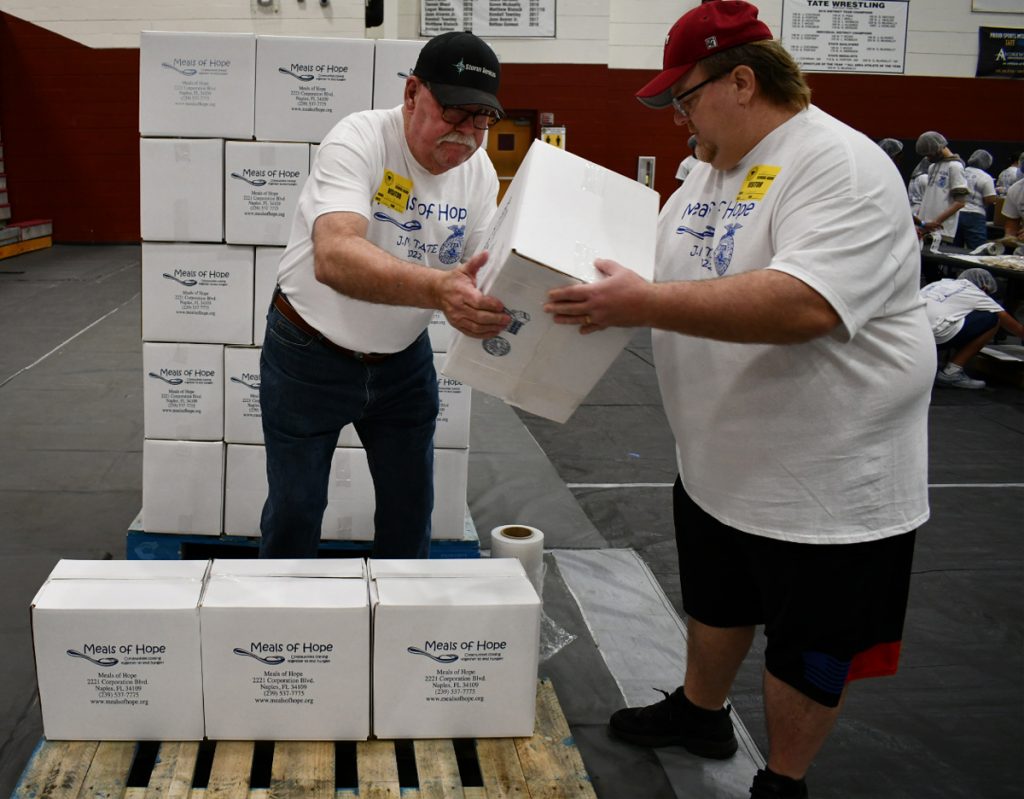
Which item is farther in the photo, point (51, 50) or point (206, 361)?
point (51, 50)

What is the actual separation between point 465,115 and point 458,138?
51mm

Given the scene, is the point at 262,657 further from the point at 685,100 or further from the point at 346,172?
the point at 685,100

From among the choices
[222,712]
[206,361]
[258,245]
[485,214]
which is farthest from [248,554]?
[485,214]

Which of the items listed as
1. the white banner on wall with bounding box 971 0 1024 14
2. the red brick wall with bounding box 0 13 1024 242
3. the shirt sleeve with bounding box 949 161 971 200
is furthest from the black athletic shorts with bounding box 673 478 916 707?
the white banner on wall with bounding box 971 0 1024 14

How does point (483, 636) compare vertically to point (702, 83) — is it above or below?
below

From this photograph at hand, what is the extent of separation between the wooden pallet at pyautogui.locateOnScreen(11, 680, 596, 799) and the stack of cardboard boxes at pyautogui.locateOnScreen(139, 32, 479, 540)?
124 centimetres

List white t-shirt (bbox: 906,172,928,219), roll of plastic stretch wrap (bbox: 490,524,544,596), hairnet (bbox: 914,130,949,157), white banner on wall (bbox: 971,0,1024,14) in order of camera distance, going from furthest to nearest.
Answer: white banner on wall (bbox: 971,0,1024,14), white t-shirt (bbox: 906,172,928,219), hairnet (bbox: 914,130,949,157), roll of plastic stretch wrap (bbox: 490,524,544,596)

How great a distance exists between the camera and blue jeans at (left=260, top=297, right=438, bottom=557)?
2.23m

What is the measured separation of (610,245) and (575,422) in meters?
3.57

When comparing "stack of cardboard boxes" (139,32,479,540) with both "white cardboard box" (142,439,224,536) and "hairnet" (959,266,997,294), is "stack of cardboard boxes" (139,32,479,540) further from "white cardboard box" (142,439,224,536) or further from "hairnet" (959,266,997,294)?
"hairnet" (959,266,997,294)

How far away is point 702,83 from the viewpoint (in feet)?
Answer: 5.75

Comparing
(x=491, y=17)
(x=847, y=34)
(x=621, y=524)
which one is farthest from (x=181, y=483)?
(x=847, y=34)

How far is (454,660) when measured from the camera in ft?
6.53

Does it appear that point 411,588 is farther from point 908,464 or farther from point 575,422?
point 575,422
